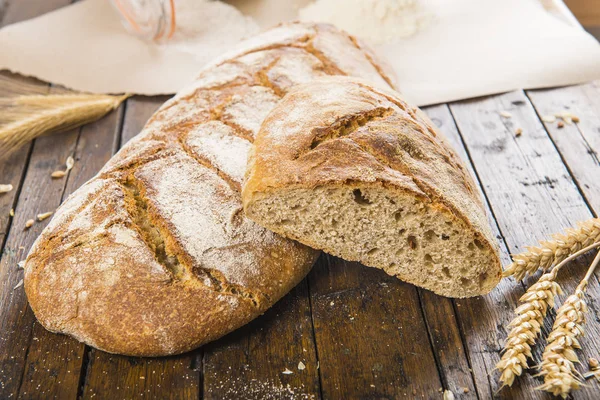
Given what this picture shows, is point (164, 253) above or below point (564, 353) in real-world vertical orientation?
above

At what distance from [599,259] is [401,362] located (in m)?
0.83

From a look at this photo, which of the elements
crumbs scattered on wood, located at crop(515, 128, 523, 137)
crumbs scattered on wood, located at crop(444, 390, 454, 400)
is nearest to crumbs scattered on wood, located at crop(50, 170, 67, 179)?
crumbs scattered on wood, located at crop(444, 390, 454, 400)

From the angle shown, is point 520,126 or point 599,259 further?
point 520,126

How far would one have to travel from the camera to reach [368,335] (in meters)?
2.09

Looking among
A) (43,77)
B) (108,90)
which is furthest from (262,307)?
(43,77)

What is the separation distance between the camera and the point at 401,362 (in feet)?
6.57

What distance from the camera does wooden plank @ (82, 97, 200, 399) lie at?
1.93 metres

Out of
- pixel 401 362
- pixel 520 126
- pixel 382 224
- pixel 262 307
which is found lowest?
pixel 520 126

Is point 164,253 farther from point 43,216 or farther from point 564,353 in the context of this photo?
point 564,353

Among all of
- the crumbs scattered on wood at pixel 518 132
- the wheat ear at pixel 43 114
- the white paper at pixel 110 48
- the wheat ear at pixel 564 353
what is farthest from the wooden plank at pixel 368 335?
the white paper at pixel 110 48

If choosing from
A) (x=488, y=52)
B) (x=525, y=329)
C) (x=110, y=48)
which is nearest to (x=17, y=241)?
(x=110, y=48)

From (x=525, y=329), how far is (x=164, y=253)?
1147mm

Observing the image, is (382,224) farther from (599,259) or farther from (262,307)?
(599,259)

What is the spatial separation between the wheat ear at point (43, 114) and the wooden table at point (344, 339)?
295 millimetres
